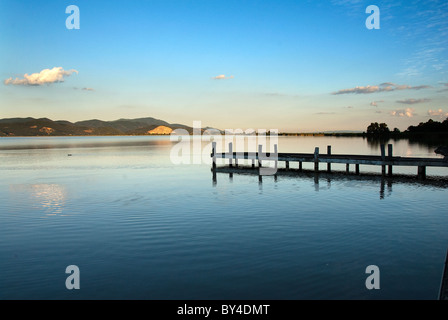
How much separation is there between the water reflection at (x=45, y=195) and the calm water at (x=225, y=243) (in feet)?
0.51

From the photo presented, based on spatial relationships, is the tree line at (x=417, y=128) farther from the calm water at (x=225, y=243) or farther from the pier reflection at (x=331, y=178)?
the calm water at (x=225, y=243)

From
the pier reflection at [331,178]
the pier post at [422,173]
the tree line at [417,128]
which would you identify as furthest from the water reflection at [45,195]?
the tree line at [417,128]

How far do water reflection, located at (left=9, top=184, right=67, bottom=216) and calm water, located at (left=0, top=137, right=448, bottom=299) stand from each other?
0.16 metres

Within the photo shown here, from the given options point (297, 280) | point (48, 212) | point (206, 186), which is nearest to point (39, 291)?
point (297, 280)

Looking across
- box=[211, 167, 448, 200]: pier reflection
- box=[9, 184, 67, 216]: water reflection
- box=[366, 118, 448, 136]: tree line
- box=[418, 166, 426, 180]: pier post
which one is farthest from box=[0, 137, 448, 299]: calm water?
box=[366, 118, 448, 136]: tree line

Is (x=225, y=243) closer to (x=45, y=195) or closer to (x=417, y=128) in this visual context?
(x=45, y=195)

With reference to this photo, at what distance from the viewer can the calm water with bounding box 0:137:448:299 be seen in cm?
763

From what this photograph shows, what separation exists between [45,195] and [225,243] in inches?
567

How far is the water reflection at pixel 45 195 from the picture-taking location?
1644cm

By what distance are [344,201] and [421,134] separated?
135160mm

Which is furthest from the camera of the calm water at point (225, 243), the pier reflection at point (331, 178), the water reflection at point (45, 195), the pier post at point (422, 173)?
the pier post at point (422, 173)

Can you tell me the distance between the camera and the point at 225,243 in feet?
35.0

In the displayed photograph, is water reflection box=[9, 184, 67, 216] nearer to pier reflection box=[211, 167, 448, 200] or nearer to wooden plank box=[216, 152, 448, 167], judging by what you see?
pier reflection box=[211, 167, 448, 200]

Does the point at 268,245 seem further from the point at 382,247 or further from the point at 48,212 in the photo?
the point at 48,212
